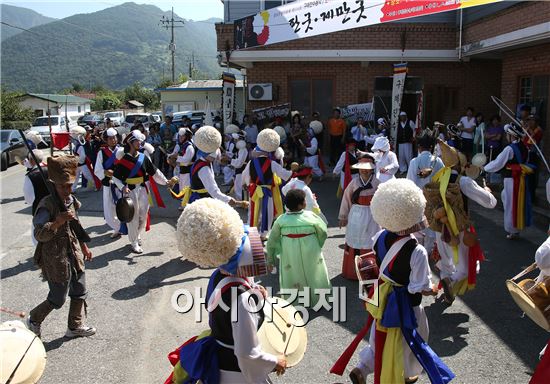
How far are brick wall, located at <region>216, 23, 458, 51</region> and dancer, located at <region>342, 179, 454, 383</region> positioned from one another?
12659 mm

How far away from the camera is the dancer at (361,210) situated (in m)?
6.07

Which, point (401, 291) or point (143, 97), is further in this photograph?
point (143, 97)

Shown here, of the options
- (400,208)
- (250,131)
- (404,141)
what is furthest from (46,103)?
(400,208)

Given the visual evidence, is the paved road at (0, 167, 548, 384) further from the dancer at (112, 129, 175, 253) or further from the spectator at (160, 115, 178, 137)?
the spectator at (160, 115, 178, 137)

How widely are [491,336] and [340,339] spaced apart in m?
1.48

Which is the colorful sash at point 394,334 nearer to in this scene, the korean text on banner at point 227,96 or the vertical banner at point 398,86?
the vertical banner at point 398,86

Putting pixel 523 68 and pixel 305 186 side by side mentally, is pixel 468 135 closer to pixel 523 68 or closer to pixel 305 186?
pixel 523 68

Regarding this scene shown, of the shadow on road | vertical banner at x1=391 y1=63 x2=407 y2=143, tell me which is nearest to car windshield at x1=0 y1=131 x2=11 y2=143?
vertical banner at x1=391 y1=63 x2=407 y2=143

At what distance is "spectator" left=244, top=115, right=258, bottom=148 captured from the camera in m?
14.5

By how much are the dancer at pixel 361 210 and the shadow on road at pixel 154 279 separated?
83.5 inches

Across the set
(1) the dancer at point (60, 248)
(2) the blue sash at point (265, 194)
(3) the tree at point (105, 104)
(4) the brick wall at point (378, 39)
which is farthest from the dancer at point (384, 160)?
(3) the tree at point (105, 104)

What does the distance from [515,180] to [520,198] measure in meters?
0.29

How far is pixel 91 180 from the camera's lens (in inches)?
540

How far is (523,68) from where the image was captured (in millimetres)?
12820
